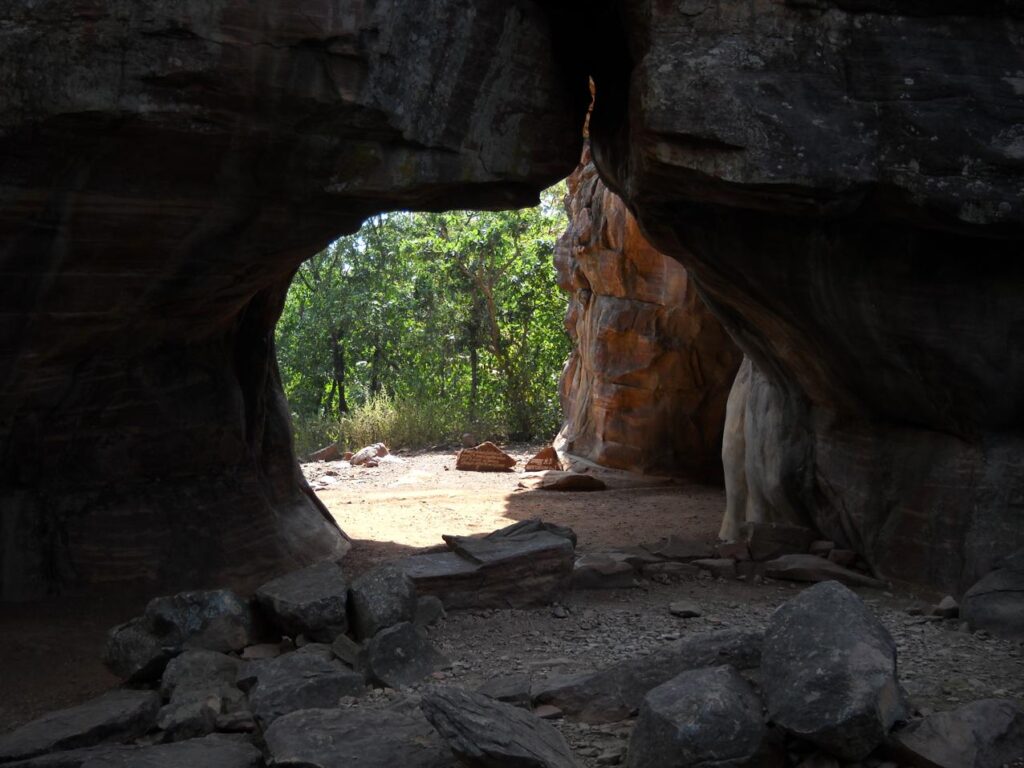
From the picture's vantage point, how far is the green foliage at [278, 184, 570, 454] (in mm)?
15742

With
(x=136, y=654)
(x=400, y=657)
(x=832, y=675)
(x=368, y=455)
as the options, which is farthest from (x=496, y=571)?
(x=368, y=455)

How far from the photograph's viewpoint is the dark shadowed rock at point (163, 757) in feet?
12.3

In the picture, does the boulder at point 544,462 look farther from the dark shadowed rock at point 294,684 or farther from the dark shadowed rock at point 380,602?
the dark shadowed rock at point 294,684

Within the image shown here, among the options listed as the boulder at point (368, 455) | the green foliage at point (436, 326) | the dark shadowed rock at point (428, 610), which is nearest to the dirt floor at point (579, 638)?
the dark shadowed rock at point (428, 610)

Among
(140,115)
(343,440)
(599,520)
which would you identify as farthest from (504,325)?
(140,115)

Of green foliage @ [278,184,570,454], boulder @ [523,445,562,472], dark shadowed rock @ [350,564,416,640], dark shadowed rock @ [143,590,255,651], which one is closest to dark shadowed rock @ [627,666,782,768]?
dark shadowed rock @ [350,564,416,640]

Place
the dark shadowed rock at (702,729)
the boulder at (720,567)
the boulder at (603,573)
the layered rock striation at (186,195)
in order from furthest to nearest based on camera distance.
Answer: the boulder at (720,567)
the boulder at (603,573)
the layered rock striation at (186,195)
the dark shadowed rock at (702,729)

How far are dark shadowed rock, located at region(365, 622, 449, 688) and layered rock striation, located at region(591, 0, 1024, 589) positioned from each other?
7.63ft

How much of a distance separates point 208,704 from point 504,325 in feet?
41.5

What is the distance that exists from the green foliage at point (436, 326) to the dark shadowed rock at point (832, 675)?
11.3 meters

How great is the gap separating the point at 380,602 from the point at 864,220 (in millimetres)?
2828

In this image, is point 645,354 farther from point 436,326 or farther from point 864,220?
point 436,326

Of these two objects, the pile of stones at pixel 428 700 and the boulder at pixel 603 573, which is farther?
the boulder at pixel 603 573

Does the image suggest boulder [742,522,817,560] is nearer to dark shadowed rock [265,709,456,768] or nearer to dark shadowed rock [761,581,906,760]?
dark shadowed rock [761,581,906,760]
